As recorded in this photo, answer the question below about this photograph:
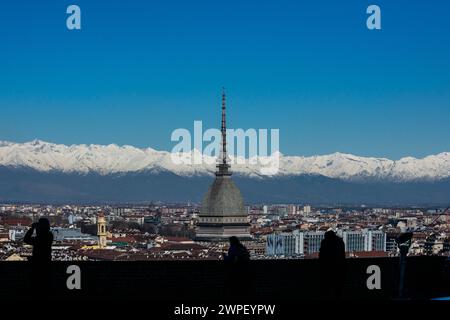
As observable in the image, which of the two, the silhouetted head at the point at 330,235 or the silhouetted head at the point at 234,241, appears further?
the silhouetted head at the point at 330,235

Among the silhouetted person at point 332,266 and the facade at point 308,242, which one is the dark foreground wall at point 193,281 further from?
the facade at point 308,242

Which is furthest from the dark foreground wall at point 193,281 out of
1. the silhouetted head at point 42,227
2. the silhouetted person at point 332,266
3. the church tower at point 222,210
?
the church tower at point 222,210

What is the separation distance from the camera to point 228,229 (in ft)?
232

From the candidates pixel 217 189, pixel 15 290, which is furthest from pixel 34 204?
pixel 15 290

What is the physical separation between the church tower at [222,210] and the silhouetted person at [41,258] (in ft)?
195

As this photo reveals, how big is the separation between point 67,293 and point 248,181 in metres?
101

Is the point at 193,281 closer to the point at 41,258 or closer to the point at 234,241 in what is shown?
the point at 234,241

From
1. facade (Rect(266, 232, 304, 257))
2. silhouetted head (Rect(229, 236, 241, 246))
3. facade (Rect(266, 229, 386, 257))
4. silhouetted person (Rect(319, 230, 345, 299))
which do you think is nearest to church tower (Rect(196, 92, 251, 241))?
facade (Rect(266, 229, 386, 257))

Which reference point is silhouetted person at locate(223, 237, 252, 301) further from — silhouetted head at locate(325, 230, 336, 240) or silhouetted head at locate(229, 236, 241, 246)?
silhouetted head at locate(325, 230, 336, 240)

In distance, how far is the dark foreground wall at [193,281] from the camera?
11.9 meters

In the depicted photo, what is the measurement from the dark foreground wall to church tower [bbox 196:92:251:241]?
56.8m

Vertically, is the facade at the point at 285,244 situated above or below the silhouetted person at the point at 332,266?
below

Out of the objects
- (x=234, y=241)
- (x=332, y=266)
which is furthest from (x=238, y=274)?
(x=332, y=266)
